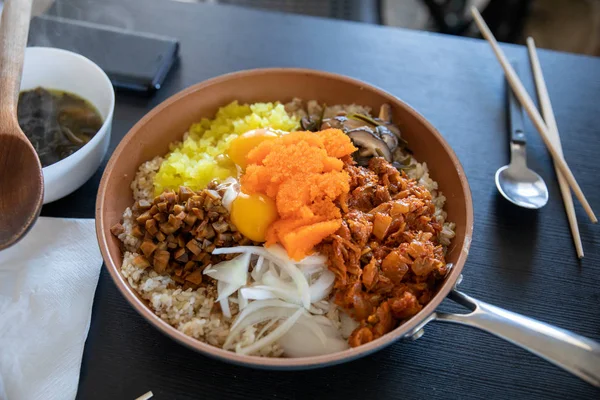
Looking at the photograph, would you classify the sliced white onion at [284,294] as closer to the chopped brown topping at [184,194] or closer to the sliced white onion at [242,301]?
the sliced white onion at [242,301]

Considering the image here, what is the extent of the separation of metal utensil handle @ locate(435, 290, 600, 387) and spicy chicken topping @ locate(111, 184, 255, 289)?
89 centimetres

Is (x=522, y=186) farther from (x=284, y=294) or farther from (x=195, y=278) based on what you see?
(x=195, y=278)

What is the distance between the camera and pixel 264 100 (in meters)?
2.52

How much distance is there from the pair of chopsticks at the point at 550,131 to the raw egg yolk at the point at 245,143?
1305 mm

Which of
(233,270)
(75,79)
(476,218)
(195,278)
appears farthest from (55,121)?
(476,218)

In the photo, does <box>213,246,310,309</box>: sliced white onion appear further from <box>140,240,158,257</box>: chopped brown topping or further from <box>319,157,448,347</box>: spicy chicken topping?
<box>140,240,158,257</box>: chopped brown topping

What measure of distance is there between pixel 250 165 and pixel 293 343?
70 cm

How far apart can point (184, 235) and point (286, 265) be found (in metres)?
0.42

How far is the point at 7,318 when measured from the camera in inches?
71.1

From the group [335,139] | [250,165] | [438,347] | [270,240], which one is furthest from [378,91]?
[438,347]

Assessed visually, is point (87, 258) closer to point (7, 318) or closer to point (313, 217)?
point (7, 318)

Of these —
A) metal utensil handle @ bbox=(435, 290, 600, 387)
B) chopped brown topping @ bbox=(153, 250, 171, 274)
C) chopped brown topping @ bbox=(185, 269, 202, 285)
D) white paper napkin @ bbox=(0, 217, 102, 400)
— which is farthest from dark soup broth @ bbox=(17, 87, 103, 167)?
metal utensil handle @ bbox=(435, 290, 600, 387)

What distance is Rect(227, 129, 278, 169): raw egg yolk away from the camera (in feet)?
7.02

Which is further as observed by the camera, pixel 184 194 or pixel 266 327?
pixel 184 194
